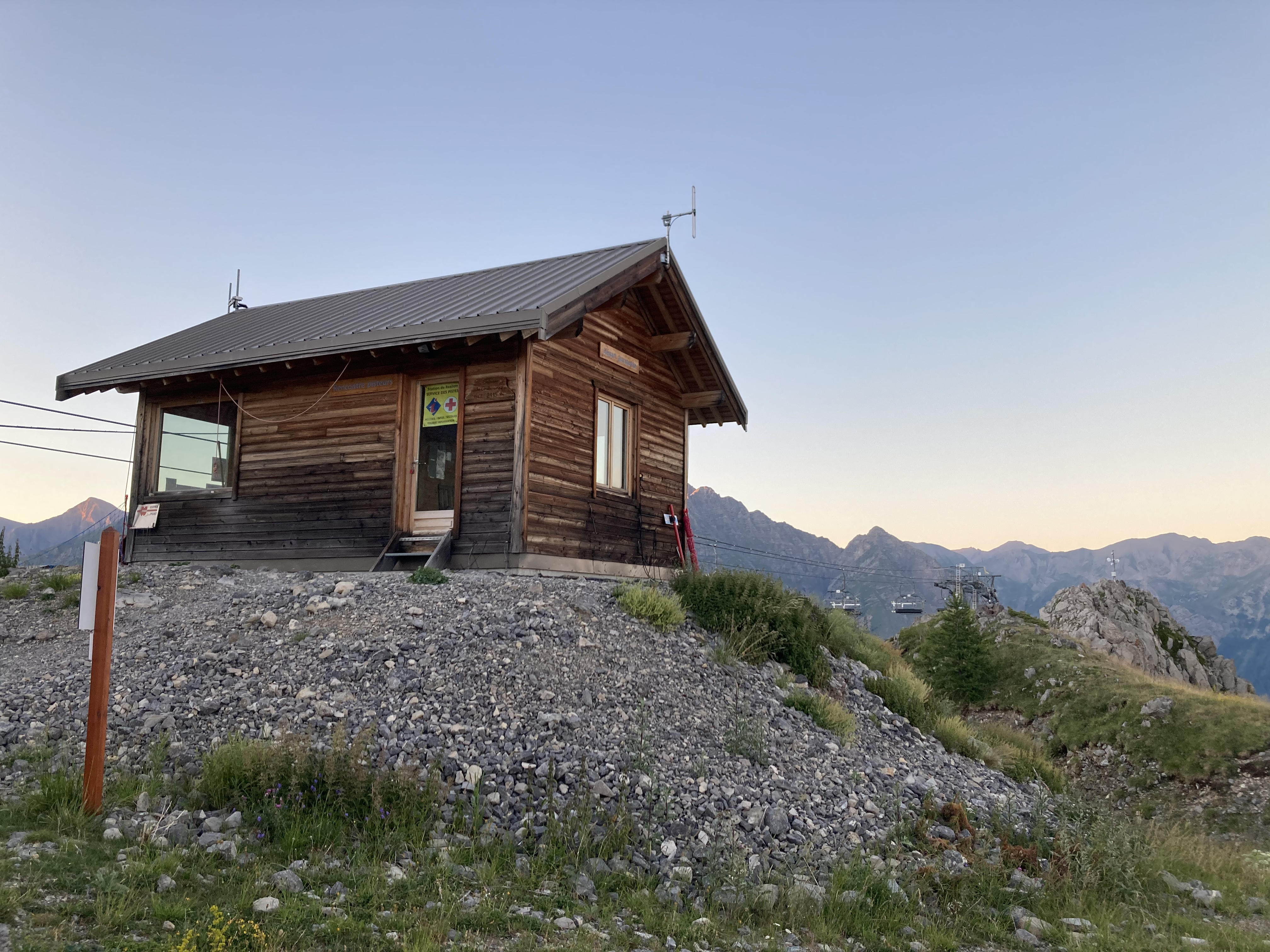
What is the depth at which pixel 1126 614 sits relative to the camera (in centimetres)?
3275

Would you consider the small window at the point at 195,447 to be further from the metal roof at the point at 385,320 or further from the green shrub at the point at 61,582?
the green shrub at the point at 61,582

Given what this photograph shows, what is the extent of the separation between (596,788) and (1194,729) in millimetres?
17049

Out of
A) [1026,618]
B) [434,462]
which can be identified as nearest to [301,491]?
[434,462]

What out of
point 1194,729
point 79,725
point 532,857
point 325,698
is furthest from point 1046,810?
point 1194,729

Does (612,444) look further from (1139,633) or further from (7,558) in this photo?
(1139,633)

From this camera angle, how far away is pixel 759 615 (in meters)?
12.1

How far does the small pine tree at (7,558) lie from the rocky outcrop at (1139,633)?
2778cm

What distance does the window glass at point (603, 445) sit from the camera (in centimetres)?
1513

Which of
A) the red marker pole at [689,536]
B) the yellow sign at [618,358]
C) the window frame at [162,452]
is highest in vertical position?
the yellow sign at [618,358]

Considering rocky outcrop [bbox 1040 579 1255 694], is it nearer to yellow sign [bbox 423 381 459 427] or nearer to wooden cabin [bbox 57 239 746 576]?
wooden cabin [bbox 57 239 746 576]

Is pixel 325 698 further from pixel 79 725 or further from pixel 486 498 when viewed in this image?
pixel 486 498

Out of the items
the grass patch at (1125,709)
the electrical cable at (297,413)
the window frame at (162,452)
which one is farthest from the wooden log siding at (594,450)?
the grass patch at (1125,709)

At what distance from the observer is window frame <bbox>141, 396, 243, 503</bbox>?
50.9ft

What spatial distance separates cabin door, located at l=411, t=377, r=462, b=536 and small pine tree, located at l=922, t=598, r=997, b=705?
14.2 m
